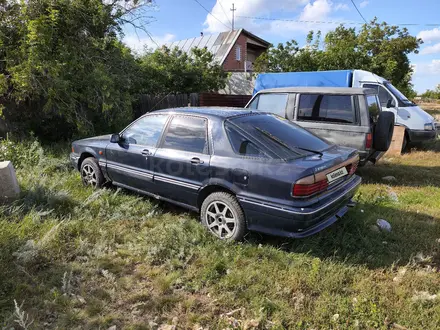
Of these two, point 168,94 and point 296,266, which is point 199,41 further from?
point 296,266

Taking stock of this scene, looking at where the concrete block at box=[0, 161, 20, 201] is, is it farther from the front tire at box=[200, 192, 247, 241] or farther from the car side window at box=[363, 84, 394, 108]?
the car side window at box=[363, 84, 394, 108]

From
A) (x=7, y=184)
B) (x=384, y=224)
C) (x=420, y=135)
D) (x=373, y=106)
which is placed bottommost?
(x=384, y=224)

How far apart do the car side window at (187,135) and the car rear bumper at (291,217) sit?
3.07ft

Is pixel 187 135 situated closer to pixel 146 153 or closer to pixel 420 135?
pixel 146 153

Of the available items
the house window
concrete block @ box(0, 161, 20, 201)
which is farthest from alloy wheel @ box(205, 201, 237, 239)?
the house window

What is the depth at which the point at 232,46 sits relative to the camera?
23922 millimetres

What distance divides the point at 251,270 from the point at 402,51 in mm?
21524

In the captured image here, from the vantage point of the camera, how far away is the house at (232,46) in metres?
24.0

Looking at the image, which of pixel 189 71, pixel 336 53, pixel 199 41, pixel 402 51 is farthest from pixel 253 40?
pixel 189 71

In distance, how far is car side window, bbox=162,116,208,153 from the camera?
386cm

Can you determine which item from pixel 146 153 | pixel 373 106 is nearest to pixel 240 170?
pixel 146 153

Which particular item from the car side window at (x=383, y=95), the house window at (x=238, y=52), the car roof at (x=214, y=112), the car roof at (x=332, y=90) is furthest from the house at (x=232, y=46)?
the car roof at (x=214, y=112)

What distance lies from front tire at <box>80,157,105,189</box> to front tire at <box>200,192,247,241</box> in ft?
7.49

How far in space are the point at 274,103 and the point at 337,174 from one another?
377cm
